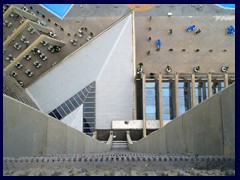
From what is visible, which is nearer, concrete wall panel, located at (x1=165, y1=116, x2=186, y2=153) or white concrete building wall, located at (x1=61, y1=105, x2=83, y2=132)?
concrete wall panel, located at (x1=165, y1=116, x2=186, y2=153)

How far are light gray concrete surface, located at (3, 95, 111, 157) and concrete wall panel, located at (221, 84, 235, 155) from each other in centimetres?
335

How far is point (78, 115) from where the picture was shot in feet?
119

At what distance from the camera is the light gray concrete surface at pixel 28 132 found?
607cm

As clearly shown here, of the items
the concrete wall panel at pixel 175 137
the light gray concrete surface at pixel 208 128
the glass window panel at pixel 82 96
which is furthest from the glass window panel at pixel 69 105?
the light gray concrete surface at pixel 208 128

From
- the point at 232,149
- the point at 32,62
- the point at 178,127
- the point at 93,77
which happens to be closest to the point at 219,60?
the point at 93,77

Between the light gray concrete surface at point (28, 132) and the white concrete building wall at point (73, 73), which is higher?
the white concrete building wall at point (73, 73)

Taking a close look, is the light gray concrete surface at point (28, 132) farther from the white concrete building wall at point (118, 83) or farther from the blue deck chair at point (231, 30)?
the blue deck chair at point (231, 30)

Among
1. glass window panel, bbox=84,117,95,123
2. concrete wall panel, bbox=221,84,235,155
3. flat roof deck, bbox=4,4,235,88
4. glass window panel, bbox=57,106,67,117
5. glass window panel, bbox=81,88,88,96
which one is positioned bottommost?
concrete wall panel, bbox=221,84,235,155

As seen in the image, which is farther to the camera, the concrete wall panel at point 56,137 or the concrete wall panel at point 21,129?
the concrete wall panel at point 56,137

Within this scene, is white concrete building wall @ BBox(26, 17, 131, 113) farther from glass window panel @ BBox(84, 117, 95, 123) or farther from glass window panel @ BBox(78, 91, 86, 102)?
glass window panel @ BBox(84, 117, 95, 123)

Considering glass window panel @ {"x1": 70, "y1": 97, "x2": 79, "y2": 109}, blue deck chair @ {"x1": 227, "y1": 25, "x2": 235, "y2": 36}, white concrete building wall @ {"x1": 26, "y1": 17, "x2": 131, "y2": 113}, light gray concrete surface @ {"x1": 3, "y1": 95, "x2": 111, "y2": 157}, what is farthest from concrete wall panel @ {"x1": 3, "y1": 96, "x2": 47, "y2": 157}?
blue deck chair @ {"x1": 227, "y1": 25, "x2": 235, "y2": 36}

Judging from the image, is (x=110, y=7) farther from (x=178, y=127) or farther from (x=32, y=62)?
(x=178, y=127)

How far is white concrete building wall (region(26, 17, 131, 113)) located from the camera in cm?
3759

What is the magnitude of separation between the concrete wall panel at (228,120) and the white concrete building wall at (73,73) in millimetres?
32461
